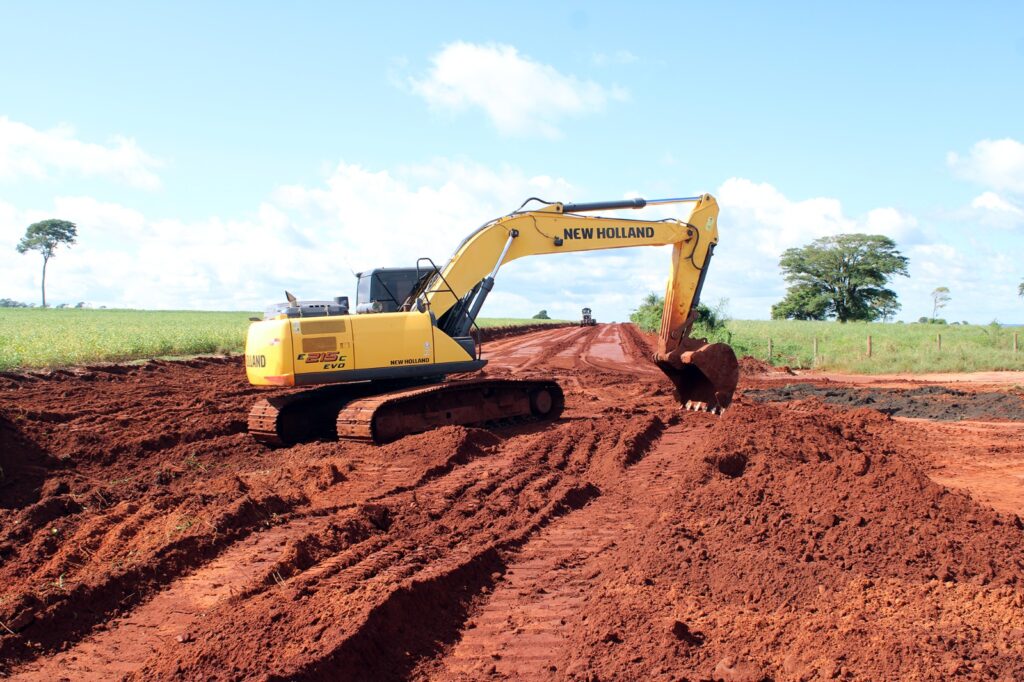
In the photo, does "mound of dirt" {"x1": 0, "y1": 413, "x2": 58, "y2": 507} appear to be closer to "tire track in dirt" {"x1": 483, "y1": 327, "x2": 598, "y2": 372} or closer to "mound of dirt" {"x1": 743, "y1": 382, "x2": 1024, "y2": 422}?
"mound of dirt" {"x1": 743, "y1": 382, "x2": 1024, "y2": 422}

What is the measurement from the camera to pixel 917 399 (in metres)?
18.4

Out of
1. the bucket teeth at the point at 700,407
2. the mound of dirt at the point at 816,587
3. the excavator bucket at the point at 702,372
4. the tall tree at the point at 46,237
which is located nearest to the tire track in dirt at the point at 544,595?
the mound of dirt at the point at 816,587

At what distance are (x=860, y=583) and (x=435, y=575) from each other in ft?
9.83

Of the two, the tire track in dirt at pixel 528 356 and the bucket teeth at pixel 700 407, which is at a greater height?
the tire track in dirt at pixel 528 356

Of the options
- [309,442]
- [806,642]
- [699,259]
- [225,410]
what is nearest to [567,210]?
[699,259]

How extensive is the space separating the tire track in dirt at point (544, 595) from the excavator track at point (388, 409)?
395cm

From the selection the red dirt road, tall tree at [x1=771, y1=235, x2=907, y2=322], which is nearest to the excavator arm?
the red dirt road

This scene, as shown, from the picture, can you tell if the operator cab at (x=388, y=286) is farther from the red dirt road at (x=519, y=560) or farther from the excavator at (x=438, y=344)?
the red dirt road at (x=519, y=560)

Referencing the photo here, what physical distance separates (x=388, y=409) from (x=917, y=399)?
1258cm

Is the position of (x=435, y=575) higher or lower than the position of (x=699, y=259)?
lower

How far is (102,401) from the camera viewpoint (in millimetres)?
15992

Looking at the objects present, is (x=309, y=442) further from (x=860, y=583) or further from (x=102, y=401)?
(x=860, y=583)

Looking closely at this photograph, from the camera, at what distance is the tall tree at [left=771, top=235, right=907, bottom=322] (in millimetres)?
68188

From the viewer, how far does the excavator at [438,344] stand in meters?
11.9
